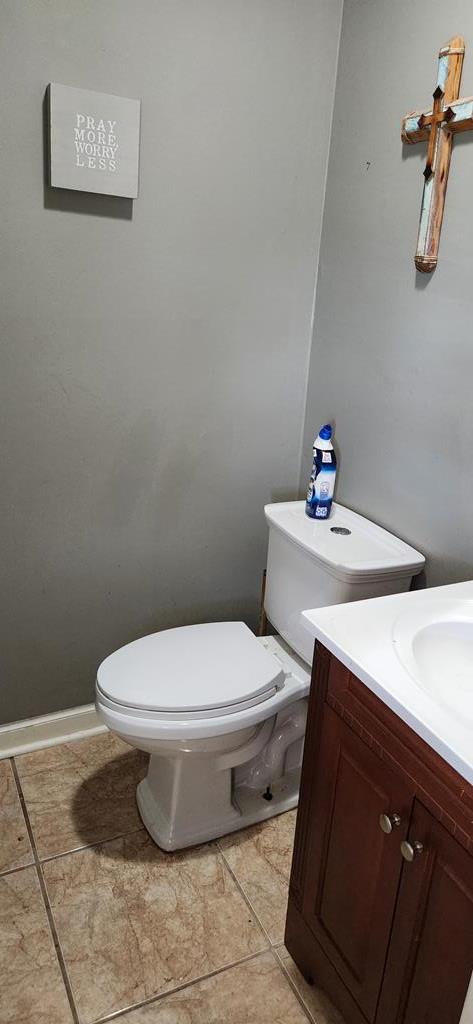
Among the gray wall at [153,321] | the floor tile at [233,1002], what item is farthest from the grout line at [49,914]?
the gray wall at [153,321]

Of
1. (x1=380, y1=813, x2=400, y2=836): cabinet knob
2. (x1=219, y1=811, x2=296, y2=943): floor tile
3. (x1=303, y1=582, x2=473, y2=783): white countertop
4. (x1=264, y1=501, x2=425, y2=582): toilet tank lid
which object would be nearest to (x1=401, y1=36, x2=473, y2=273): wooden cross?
(x1=264, y1=501, x2=425, y2=582): toilet tank lid

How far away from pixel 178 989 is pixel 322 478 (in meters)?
1.18

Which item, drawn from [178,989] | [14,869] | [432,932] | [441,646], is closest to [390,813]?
[432,932]

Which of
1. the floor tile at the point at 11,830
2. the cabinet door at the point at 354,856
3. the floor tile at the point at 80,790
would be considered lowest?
the floor tile at the point at 11,830

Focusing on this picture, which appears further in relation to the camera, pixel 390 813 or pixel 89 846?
pixel 89 846

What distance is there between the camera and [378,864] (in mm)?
1030

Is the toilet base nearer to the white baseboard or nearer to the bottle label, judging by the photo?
the white baseboard

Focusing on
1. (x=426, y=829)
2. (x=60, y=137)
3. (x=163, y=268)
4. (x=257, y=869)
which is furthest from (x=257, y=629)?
(x=60, y=137)

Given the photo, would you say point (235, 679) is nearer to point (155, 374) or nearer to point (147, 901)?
point (147, 901)

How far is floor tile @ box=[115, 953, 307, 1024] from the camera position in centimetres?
128

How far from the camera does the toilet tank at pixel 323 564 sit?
58.7 inches

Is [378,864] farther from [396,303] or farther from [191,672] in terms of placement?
[396,303]

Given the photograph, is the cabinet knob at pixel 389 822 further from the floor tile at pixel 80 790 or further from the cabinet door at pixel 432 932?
the floor tile at pixel 80 790

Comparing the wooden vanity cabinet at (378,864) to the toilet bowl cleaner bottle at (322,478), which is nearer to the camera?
the wooden vanity cabinet at (378,864)
